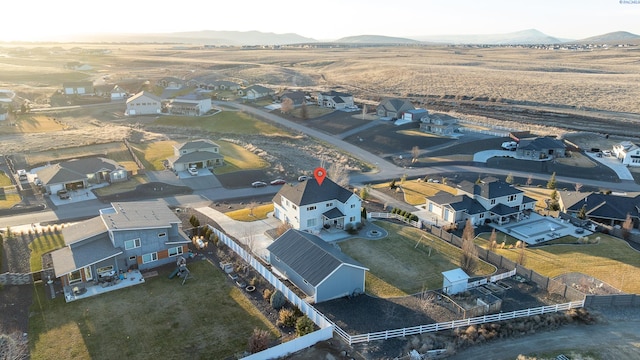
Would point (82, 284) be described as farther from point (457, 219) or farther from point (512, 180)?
point (512, 180)

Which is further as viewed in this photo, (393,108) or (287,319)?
(393,108)

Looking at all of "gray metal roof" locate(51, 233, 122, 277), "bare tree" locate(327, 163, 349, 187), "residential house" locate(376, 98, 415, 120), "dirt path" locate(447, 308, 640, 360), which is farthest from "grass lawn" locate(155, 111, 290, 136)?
"dirt path" locate(447, 308, 640, 360)

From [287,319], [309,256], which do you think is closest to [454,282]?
[309,256]

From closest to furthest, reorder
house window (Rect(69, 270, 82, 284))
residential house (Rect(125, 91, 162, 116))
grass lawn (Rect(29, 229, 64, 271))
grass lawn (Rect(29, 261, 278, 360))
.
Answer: grass lawn (Rect(29, 261, 278, 360))
house window (Rect(69, 270, 82, 284))
grass lawn (Rect(29, 229, 64, 271))
residential house (Rect(125, 91, 162, 116))

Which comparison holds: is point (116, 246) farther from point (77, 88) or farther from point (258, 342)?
point (77, 88)

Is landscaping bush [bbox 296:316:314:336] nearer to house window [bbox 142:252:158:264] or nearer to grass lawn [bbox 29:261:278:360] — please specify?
grass lawn [bbox 29:261:278:360]
